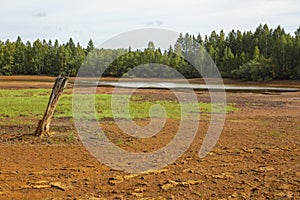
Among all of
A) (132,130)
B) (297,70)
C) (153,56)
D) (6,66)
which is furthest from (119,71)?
(132,130)

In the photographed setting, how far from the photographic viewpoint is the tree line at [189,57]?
227 ft

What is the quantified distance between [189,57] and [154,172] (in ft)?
225

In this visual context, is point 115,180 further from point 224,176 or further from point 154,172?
point 224,176

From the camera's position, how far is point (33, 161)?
8812 millimetres

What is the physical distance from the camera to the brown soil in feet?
22.1

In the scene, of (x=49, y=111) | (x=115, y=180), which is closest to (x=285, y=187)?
(x=115, y=180)

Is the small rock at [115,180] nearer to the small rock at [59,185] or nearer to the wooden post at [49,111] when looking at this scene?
the small rock at [59,185]

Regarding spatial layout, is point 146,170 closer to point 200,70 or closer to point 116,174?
point 116,174

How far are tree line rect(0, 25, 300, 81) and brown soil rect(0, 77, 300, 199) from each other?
5190cm

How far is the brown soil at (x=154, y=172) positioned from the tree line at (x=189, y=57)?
51.9 metres

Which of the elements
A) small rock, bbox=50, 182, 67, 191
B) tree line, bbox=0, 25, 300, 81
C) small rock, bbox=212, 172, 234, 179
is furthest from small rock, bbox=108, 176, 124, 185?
tree line, bbox=0, 25, 300, 81

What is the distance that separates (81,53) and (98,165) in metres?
86.0

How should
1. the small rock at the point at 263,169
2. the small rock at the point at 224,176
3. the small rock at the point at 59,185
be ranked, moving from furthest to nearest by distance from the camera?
the small rock at the point at 263,169 < the small rock at the point at 224,176 < the small rock at the point at 59,185

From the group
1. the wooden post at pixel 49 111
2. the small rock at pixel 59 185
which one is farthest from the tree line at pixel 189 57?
the small rock at pixel 59 185
